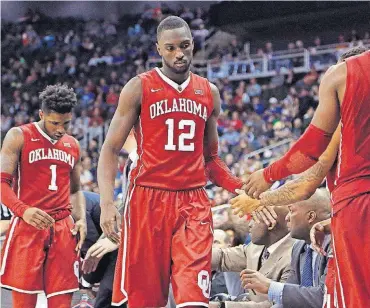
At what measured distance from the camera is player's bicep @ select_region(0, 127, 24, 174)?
5.60 meters

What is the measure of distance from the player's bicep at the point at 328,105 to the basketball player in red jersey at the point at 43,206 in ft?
8.89

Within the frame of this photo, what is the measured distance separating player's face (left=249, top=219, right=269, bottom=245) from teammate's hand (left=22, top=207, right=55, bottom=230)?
4.64ft

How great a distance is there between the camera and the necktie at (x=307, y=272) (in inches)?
178

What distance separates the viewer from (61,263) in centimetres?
567

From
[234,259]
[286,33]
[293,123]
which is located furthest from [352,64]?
[286,33]

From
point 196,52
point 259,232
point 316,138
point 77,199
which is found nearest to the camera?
point 316,138

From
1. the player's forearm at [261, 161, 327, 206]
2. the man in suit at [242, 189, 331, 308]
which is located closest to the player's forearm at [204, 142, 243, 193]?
the man in suit at [242, 189, 331, 308]

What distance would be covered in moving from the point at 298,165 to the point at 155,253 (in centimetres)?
123

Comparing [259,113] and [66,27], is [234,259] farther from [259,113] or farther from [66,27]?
[66,27]

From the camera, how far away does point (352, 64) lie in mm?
3191

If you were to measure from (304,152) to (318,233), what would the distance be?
2.41 ft

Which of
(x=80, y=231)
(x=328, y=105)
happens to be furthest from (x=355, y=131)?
(x=80, y=231)

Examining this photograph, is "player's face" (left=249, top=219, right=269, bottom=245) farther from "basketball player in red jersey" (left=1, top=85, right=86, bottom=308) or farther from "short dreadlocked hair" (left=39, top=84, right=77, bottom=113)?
"short dreadlocked hair" (left=39, top=84, right=77, bottom=113)

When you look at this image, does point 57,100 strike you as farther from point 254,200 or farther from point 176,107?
point 254,200
